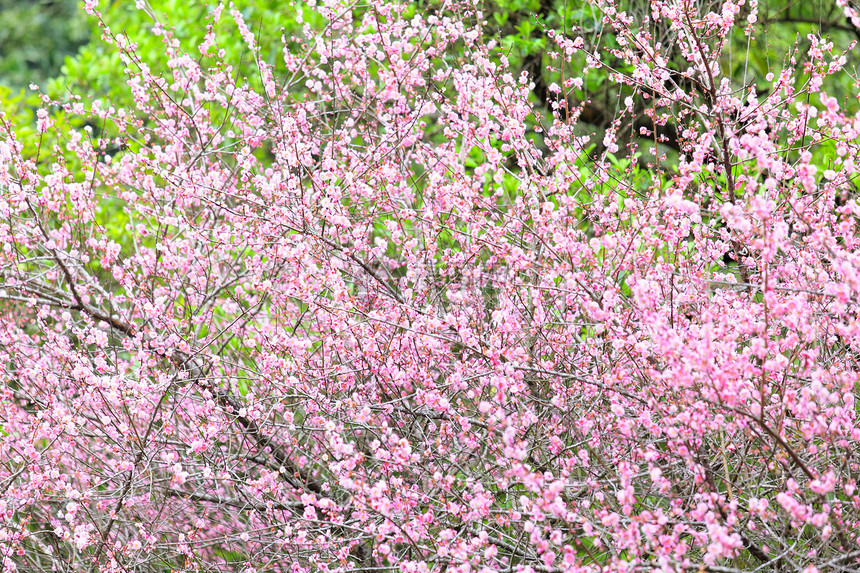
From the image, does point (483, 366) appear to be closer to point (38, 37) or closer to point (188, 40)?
point (188, 40)

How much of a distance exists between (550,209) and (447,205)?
0.64m

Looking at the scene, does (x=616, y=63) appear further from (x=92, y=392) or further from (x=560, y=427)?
(x=92, y=392)

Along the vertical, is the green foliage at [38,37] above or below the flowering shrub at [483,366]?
above

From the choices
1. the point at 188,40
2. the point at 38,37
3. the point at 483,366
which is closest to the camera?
the point at 483,366

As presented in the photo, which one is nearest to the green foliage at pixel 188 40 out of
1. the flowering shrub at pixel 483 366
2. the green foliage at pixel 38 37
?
the flowering shrub at pixel 483 366

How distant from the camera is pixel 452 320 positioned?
9.72 ft

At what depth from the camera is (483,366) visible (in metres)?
3.27

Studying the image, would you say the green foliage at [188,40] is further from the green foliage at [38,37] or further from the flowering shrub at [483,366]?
the green foliage at [38,37]

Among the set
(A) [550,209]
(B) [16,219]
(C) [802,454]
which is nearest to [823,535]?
(C) [802,454]

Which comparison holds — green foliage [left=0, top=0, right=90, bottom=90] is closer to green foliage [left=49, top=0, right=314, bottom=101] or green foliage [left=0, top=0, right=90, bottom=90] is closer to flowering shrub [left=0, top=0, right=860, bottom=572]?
green foliage [left=49, top=0, right=314, bottom=101]

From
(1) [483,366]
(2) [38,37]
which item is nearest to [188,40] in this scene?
(1) [483,366]

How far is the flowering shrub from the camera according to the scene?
255 cm

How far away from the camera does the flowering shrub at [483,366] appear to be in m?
2.55

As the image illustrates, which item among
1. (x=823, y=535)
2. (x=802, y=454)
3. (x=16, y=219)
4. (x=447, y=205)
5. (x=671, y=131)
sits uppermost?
(x=671, y=131)
